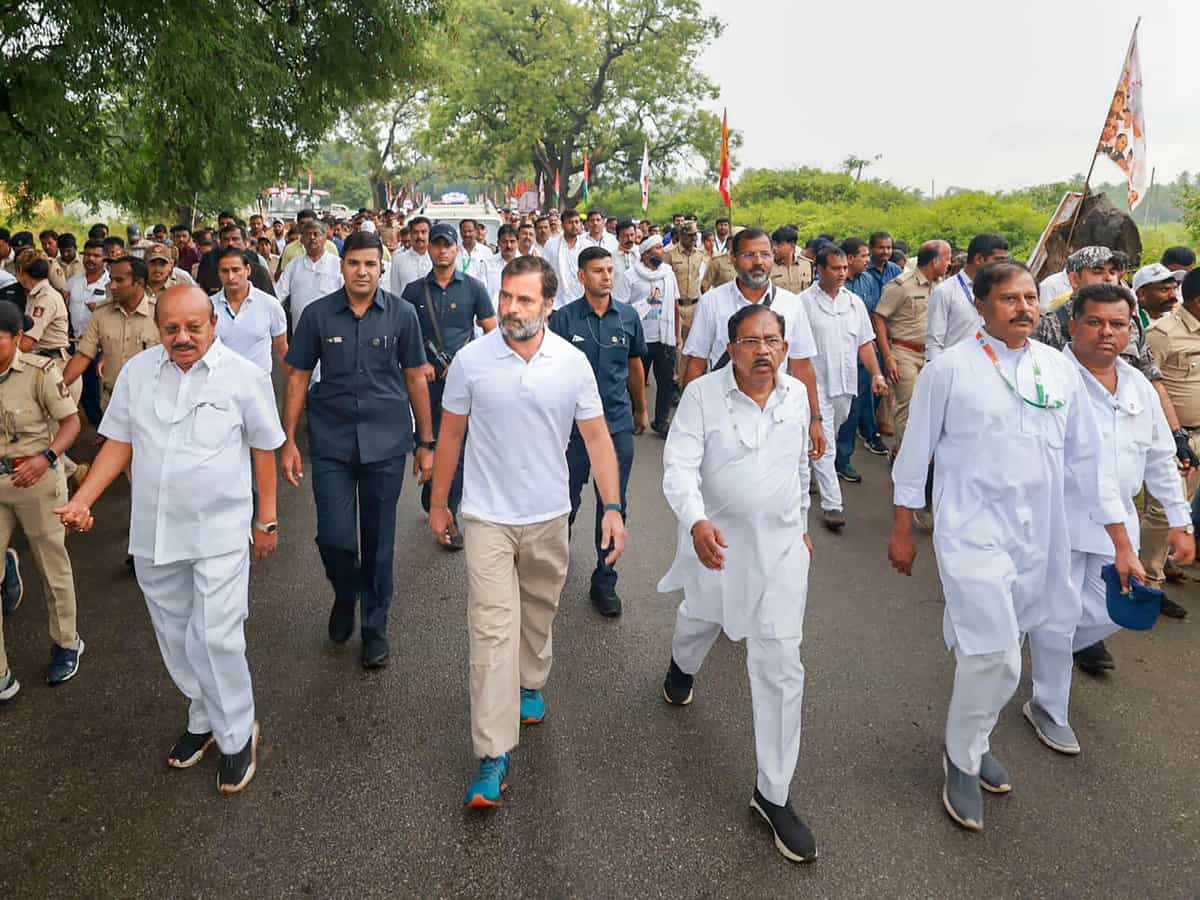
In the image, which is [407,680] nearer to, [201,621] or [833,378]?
[201,621]

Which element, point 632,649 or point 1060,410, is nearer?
point 1060,410

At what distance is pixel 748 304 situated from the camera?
17.7 feet

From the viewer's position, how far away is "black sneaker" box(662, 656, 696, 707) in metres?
3.99

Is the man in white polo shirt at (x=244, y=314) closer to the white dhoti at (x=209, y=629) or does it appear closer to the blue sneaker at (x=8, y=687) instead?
the blue sneaker at (x=8, y=687)

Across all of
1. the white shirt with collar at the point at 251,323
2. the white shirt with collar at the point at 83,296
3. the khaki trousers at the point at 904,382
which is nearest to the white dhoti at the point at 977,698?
the khaki trousers at the point at 904,382

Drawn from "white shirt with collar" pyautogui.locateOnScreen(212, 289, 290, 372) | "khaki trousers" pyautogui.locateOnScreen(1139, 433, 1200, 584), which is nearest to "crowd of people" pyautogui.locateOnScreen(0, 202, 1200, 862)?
"khaki trousers" pyautogui.locateOnScreen(1139, 433, 1200, 584)

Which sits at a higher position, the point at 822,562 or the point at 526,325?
the point at 526,325

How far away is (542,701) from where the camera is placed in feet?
12.9

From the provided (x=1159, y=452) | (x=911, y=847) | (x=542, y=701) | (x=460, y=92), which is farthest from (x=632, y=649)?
(x=460, y=92)

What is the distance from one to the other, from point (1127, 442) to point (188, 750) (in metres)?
4.24

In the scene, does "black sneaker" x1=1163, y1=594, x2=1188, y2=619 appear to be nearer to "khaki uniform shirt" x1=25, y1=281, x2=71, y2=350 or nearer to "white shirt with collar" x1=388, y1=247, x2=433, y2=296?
"white shirt with collar" x1=388, y1=247, x2=433, y2=296

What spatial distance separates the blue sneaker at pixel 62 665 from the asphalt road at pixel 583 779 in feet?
0.23

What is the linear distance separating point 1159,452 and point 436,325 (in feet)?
15.0

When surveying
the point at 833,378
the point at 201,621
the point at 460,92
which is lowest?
the point at 201,621
